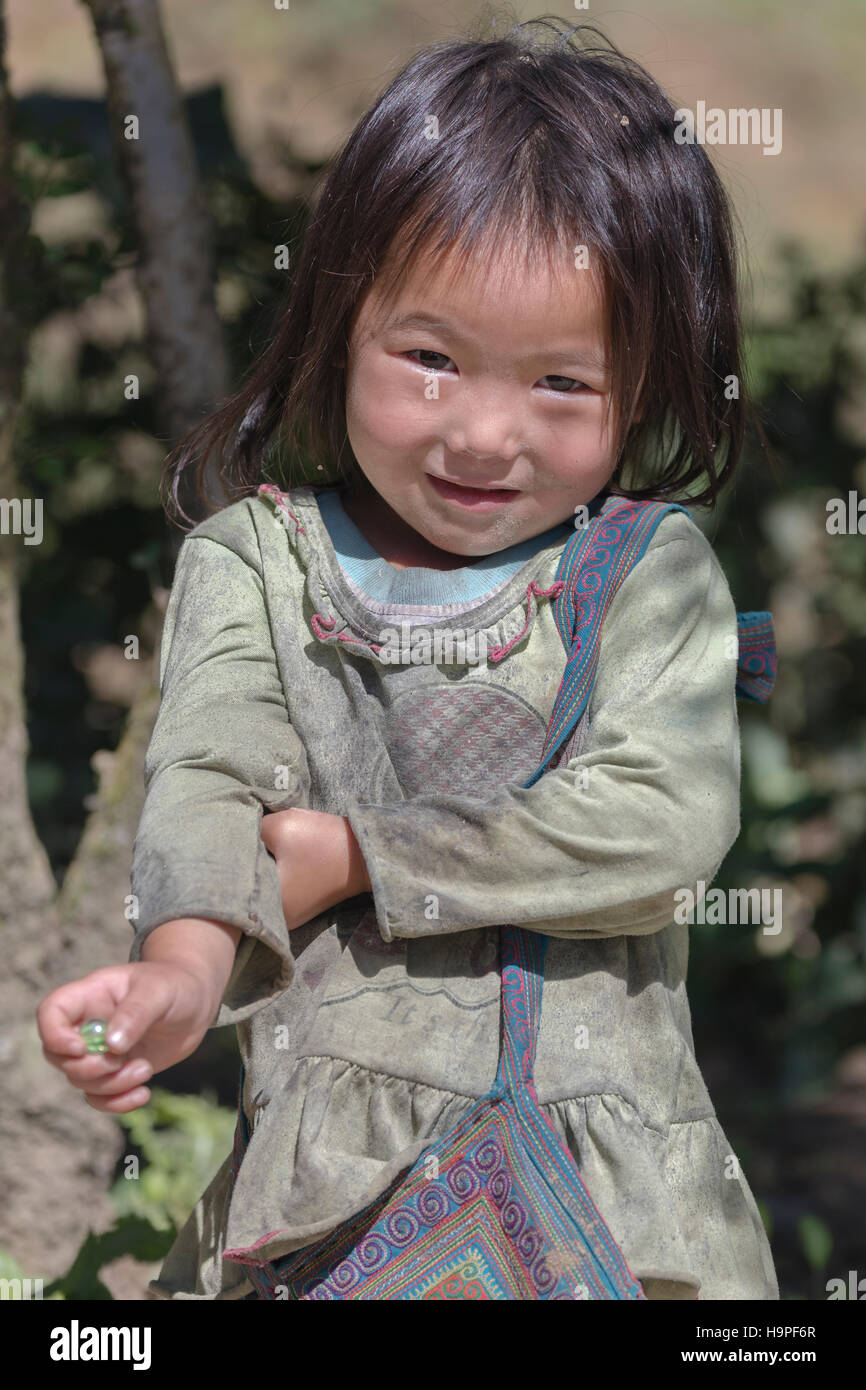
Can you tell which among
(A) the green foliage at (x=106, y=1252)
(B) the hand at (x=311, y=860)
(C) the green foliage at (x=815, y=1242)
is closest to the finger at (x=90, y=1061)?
(B) the hand at (x=311, y=860)

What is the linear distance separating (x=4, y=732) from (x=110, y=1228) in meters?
1.08

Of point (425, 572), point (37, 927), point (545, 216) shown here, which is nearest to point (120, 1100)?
point (425, 572)

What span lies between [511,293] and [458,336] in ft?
0.25

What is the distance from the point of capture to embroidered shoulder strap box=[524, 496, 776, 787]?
5.75 ft

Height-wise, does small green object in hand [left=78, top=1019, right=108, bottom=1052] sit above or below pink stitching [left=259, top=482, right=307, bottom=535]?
below

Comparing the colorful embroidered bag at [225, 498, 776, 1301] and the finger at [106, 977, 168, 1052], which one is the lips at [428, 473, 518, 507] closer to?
the colorful embroidered bag at [225, 498, 776, 1301]

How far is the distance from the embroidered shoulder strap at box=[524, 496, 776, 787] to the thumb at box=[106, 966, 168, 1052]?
1.74 ft

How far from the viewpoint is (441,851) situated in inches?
65.8

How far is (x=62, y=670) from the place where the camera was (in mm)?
3836

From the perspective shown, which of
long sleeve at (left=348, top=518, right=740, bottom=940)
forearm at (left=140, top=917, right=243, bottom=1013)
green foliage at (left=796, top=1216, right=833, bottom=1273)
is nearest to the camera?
forearm at (left=140, top=917, right=243, bottom=1013)

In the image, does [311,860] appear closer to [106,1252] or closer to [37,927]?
[106,1252]

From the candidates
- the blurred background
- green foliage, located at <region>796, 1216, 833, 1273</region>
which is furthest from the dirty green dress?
green foliage, located at <region>796, 1216, 833, 1273</region>
